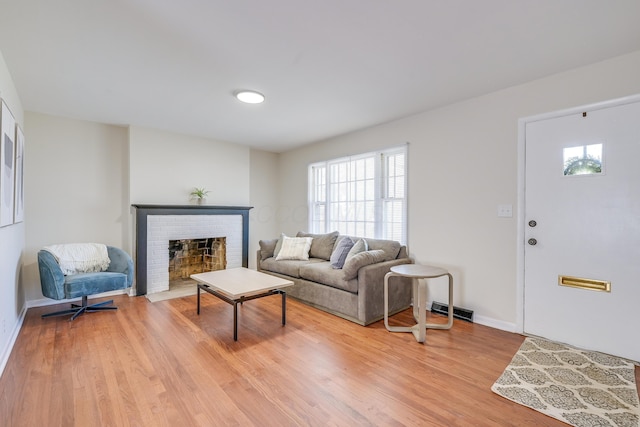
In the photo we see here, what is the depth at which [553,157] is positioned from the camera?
2.67 m

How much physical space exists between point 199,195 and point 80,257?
171 cm

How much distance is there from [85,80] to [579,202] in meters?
4.61

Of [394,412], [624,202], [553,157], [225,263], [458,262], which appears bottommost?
[394,412]

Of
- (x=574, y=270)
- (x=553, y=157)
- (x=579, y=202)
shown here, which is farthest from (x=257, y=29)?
(x=574, y=270)

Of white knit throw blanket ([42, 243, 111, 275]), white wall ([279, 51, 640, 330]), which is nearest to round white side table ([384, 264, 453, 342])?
white wall ([279, 51, 640, 330])

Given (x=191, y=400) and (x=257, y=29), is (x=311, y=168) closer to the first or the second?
(x=257, y=29)

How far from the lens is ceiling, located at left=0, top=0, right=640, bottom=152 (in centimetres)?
178

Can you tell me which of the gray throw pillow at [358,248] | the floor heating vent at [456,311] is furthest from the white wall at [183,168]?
the floor heating vent at [456,311]

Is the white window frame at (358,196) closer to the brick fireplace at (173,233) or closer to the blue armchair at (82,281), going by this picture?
the brick fireplace at (173,233)

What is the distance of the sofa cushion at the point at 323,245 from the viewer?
4305 millimetres

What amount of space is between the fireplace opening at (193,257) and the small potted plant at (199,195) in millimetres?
648

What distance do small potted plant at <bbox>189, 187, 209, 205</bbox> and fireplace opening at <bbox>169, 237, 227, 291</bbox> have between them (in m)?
0.65

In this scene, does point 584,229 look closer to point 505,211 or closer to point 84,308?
point 505,211

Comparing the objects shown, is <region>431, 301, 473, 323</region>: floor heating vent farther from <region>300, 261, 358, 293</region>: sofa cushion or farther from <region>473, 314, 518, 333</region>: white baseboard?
<region>300, 261, 358, 293</region>: sofa cushion
